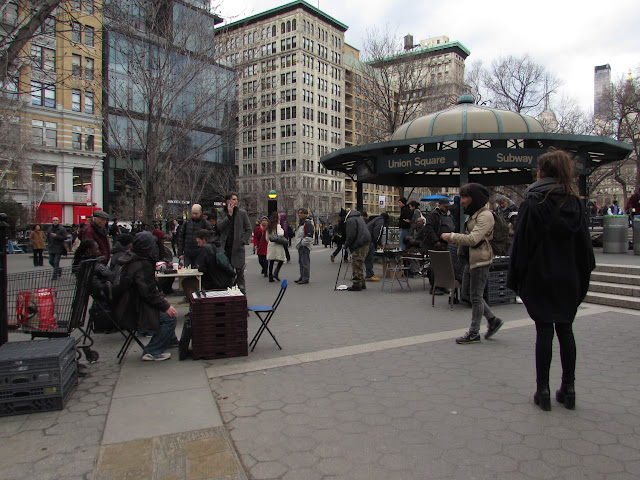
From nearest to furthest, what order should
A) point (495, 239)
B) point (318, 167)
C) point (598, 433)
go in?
point (598, 433) < point (495, 239) < point (318, 167)

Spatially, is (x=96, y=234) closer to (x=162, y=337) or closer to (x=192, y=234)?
(x=192, y=234)

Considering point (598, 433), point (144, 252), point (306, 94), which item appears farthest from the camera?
point (306, 94)

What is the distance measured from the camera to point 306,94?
84.9 meters

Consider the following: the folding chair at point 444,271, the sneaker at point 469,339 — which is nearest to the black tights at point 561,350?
the sneaker at point 469,339

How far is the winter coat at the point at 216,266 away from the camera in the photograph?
6.63 metres

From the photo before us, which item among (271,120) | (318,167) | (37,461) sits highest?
(271,120)

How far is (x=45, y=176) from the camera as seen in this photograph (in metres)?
45.9

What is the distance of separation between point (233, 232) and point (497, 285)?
4.86 m

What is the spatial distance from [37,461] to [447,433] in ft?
9.17

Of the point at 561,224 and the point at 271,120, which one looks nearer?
the point at 561,224

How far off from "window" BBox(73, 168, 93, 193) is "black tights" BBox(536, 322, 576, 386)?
53.7 metres

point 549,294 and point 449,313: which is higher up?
point 549,294

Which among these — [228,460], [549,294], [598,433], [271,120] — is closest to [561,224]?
[549,294]

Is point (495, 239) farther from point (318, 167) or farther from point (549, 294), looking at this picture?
point (318, 167)
